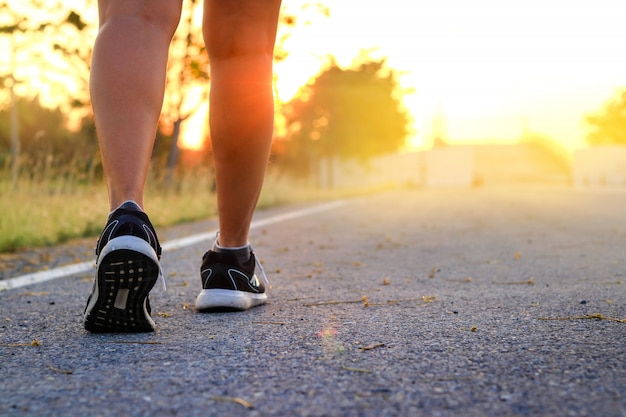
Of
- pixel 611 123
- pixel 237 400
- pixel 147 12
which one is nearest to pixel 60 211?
pixel 147 12

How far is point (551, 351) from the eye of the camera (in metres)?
1.45

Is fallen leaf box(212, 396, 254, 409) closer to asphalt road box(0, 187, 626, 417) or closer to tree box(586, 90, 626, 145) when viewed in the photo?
asphalt road box(0, 187, 626, 417)

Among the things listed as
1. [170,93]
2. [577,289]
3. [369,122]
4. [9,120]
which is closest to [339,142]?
[369,122]

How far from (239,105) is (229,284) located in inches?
21.2

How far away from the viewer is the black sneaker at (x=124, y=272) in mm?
1606

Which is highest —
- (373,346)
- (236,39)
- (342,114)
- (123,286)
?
(342,114)

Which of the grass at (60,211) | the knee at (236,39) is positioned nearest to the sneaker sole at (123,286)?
the knee at (236,39)

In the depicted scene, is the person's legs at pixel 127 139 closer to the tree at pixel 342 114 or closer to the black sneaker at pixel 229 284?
the black sneaker at pixel 229 284

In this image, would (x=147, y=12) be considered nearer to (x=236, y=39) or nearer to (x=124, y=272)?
(x=236, y=39)

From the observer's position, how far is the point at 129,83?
5.85ft

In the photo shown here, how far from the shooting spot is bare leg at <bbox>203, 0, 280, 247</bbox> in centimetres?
210

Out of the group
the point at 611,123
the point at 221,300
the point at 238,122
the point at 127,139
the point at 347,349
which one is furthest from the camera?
the point at 611,123

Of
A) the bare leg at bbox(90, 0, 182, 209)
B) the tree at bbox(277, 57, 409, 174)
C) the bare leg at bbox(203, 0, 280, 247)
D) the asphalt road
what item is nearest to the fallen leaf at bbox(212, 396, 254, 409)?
the asphalt road

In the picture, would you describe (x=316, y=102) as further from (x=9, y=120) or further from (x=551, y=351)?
(x=551, y=351)
